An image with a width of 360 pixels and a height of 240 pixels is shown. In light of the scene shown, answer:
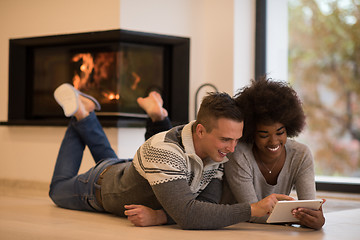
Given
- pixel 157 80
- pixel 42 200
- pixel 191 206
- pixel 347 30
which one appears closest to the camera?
pixel 191 206

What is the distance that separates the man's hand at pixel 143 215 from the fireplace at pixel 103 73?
203 centimetres

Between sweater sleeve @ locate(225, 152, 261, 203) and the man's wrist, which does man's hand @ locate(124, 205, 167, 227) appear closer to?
the man's wrist

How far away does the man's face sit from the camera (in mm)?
2320

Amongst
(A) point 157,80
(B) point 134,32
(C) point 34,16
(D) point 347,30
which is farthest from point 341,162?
(C) point 34,16

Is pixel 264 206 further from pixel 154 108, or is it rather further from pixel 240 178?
pixel 154 108

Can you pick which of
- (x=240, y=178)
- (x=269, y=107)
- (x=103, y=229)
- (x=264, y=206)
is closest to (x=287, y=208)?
(x=264, y=206)

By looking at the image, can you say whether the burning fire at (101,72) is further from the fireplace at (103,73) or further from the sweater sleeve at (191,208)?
the sweater sleeve at (191,208)

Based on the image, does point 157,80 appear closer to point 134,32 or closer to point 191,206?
point 134,32

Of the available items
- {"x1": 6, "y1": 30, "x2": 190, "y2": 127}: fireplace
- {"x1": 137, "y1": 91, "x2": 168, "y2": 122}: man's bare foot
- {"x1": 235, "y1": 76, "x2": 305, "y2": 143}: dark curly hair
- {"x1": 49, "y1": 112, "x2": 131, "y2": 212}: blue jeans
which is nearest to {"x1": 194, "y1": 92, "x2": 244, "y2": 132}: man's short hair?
{"x1": 235, "y1": 76, "x2": 305, "y2": 143}: dark curly hair

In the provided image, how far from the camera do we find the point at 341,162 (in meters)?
7.07

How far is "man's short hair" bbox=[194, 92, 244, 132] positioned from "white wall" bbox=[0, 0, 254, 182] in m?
2.28

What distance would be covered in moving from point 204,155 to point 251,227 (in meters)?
0.42

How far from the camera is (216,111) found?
233cm

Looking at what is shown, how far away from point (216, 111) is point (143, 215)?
0.57 m
